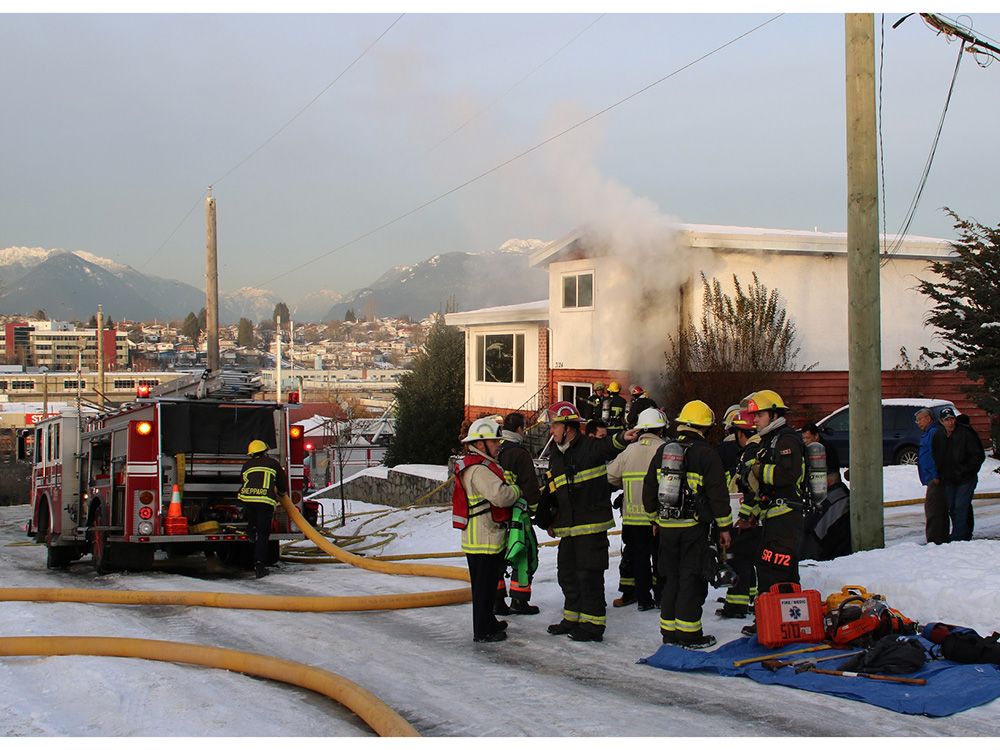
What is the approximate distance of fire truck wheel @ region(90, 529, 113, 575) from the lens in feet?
41.3

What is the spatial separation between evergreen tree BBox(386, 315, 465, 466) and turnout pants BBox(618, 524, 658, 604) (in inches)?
1133

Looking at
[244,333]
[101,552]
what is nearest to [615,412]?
[101,552]

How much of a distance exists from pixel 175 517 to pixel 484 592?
5.59 metres

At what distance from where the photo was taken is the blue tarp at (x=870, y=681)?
5.68 metres

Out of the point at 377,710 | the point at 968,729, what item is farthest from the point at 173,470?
the point at 968,729

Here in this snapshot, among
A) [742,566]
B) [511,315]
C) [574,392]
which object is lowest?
[742,566]

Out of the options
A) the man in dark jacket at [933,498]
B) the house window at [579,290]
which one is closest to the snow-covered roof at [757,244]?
the house window at [579,290]

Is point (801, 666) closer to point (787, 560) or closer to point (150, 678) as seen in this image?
point (787, 560)

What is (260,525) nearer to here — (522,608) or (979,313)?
(522,608)

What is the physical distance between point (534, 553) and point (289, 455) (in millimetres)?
5950

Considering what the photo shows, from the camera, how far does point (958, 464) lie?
1073 centimetres

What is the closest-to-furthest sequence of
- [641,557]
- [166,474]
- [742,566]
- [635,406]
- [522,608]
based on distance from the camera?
1. [742,566]
2. [641,557]
3. [522,608]
4. [166,474]
5. [635,406]

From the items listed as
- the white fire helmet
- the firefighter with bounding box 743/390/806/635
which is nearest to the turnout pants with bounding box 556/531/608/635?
the white fire helmet

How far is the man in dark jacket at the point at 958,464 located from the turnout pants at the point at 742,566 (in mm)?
3645
